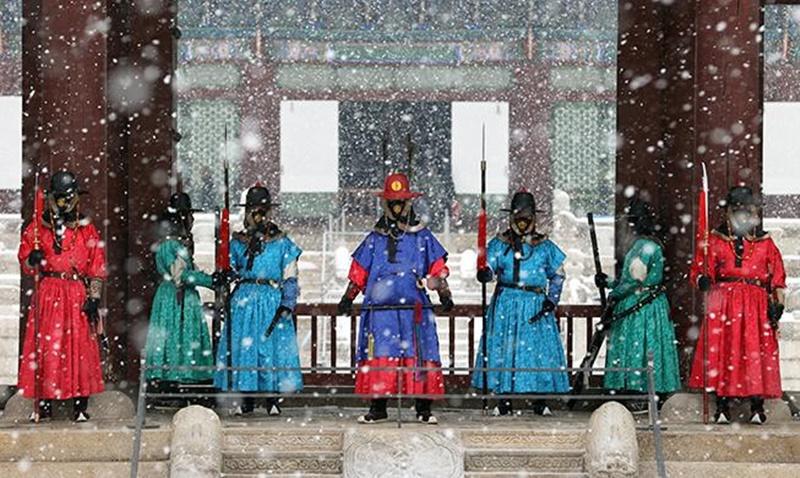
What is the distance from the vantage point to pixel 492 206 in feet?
78.9

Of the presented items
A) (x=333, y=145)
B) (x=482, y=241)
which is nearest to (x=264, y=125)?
(x=333, y=145)

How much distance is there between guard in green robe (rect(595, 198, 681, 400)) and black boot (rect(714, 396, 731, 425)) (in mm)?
678

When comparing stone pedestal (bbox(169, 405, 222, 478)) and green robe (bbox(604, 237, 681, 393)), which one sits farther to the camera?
green robe (bbox(604, 237, 681, 393))

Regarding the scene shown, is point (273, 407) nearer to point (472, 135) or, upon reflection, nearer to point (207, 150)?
point (207, 150)

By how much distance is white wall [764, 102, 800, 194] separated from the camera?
2391 cm

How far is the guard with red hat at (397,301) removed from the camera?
33.5 ft

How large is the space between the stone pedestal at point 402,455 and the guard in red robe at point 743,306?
1.90 metres

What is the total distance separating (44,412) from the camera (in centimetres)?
1027

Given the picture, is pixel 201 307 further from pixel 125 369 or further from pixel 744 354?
pixel 744 354

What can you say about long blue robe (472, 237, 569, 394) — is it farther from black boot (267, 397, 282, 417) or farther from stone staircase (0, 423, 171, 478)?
stone staircase (0, 423, 171, 478)

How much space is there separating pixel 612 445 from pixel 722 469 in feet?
2.41

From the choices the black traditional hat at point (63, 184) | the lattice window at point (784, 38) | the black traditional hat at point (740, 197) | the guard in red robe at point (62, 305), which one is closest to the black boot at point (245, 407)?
the guard in red robe at point (62, 305)

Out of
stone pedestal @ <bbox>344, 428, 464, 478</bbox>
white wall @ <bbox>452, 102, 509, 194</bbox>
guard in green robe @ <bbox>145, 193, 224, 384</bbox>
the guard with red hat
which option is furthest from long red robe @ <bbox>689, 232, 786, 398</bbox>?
white wall @ <bbox>452, 102, 509, 194</bbox>

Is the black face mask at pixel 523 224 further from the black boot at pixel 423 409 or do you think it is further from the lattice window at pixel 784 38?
the lattice window at pixel 784 38
